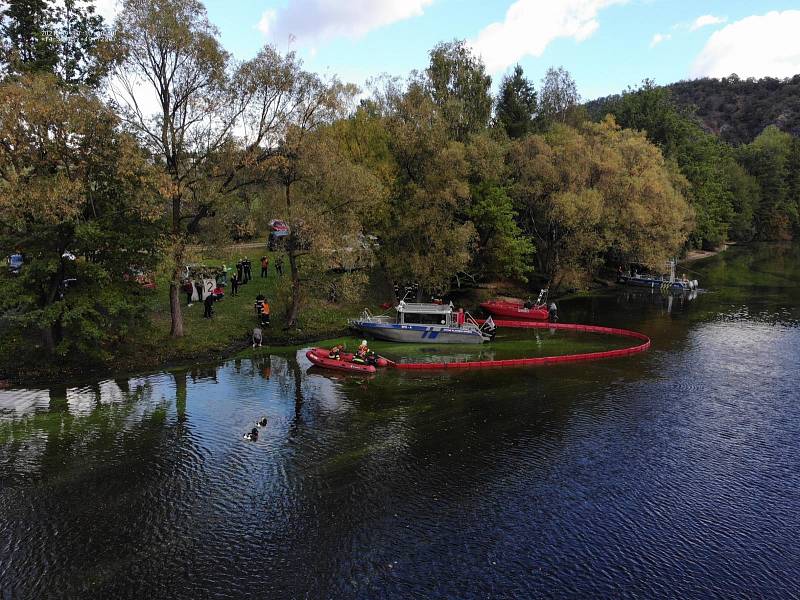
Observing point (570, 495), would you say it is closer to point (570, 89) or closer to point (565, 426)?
point (565, 426)

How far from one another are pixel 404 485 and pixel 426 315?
21691 mm

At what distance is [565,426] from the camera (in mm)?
25266

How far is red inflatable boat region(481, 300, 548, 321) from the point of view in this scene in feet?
159

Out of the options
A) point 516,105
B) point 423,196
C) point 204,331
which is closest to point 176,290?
point 204,331

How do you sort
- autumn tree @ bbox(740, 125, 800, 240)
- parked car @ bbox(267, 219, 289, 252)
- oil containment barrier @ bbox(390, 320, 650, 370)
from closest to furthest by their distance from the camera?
1. oil containment barrier @ bbox(390, 320, 650, 370)
2. parked car @ bbox(267, 219, 289, 252)
3. autumn tree @ bbox(740, 125, 800, 240)

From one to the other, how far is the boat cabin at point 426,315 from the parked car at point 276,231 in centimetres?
983

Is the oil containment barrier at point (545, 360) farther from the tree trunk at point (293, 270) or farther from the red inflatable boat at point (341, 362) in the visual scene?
the tree trunk at point (293, 270)

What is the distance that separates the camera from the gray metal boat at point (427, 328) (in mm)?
40125

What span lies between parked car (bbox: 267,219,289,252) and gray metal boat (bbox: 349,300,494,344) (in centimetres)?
858

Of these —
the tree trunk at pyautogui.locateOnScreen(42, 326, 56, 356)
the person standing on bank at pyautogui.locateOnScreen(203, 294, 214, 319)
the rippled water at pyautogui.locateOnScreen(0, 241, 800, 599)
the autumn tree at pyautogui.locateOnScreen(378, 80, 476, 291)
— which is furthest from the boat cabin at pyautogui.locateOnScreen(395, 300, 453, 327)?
the tree trunk at pyautogui.locateOnScreen(42, 326, 56, 356)

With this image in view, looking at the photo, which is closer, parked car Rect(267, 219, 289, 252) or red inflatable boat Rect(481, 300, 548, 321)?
parked car Rect(267, 219, 289, 252)

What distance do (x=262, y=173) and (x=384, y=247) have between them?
49.2 ft

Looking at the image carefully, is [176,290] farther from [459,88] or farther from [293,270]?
[459,88]

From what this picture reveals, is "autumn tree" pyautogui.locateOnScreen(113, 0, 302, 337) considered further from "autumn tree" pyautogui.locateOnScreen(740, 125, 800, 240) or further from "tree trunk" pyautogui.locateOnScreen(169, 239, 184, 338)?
"autumn tree" pyautogui.locateOnScreen(740, 125, 800, 240)
